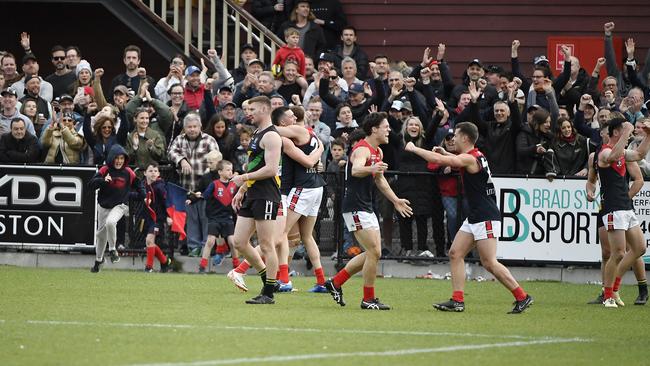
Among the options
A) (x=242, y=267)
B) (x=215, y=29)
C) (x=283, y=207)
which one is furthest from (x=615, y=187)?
(x=215, y=29)

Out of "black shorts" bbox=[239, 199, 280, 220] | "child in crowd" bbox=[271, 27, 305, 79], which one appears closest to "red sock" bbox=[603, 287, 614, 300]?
"black shorts" bbox=[239, 199, 280, 220]

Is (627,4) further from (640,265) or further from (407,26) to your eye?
(640,265)

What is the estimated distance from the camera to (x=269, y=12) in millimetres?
25859

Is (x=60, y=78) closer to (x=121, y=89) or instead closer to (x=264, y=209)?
(x=121, y=89)

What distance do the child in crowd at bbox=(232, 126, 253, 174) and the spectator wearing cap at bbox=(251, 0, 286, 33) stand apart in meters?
5.39

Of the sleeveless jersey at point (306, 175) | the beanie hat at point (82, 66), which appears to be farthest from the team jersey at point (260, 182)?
the beanie hat at point (82, 66)

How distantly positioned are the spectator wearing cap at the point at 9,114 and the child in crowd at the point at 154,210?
7.69ft

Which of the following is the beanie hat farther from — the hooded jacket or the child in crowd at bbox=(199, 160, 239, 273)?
the child in crowd at bbox=(199, 160, 239, 273)

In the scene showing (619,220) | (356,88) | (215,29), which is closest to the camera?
(619,220)

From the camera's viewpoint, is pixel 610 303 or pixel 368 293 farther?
pixel 610 303

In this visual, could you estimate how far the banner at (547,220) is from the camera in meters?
19.8

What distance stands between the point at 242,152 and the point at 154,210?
5.59 feet

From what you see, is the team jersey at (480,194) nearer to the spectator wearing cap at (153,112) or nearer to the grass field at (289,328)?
the grass field at (289,328)

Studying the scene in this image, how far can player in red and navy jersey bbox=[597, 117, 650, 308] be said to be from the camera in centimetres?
1572
